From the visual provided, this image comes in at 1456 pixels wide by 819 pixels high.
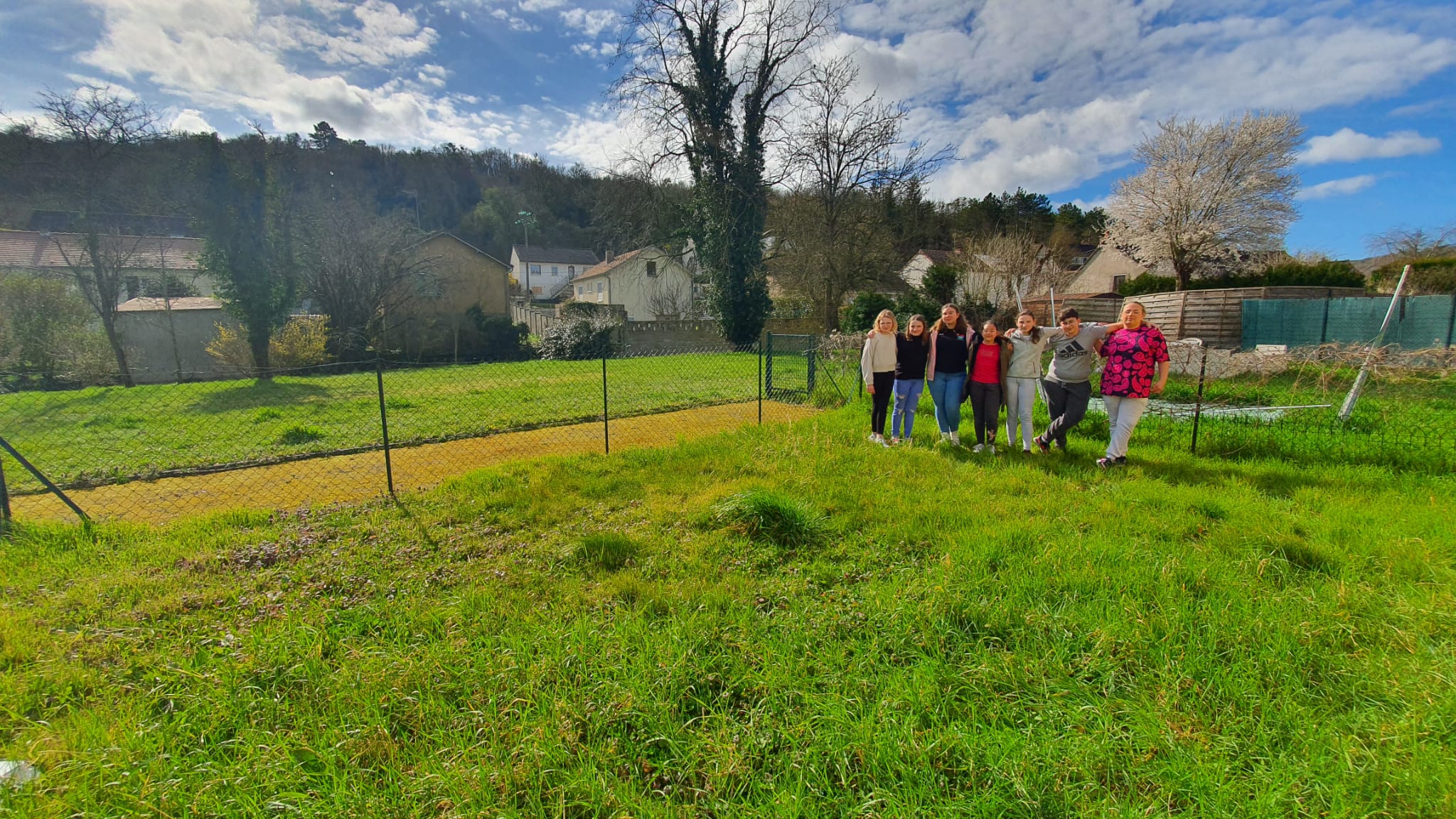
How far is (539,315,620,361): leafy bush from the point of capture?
2223 centimetres

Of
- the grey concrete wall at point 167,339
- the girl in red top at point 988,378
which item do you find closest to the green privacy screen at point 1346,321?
the girl in red top at point 988,378

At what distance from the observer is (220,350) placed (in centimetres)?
1689

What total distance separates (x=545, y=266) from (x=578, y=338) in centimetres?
4145

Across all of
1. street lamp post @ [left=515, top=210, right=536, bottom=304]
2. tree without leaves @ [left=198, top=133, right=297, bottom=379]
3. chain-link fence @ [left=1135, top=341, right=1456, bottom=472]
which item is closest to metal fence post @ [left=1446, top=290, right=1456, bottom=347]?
chain-link fence @ [left=1135, top=341, right=1456, bottom=472]

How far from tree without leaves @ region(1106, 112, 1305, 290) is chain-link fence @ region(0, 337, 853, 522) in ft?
68.9

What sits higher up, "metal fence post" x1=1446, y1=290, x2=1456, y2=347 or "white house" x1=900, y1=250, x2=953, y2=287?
"white house" x1=900, y1=250, x2=953, y2=287

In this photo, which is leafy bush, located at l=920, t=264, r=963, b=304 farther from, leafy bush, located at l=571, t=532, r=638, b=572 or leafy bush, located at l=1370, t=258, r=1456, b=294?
leafy bush, located at l=571, t=532, r=638, b=572

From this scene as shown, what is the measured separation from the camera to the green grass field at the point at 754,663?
1772 mm

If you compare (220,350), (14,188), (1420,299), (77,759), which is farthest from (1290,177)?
(14,188)

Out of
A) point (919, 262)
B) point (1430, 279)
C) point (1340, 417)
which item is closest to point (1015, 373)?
point (1340, 417)

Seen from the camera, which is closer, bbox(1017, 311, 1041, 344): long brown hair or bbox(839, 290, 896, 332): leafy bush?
bbox(1017, 311, 1041, 344): long brown hair

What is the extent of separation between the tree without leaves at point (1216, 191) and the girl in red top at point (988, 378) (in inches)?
948

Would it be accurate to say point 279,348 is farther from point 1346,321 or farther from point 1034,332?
point 1346,321

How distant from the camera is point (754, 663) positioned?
2.43m
